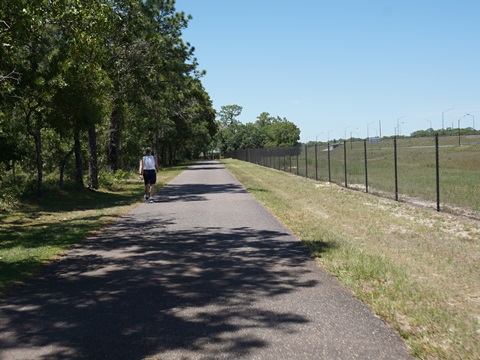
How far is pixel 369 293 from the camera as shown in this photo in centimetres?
507

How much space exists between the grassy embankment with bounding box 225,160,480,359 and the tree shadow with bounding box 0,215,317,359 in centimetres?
75

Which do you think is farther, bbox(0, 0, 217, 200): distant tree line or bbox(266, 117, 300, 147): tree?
bbox(266, 117, 300, 147): tree

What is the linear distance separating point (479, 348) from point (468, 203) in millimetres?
8873

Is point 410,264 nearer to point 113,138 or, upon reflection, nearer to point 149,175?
point 149,175

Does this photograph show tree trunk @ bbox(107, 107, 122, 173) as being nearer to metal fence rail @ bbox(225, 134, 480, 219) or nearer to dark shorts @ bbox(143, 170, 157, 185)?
metal fence rail @ bbox(225, 134, 480, 219)

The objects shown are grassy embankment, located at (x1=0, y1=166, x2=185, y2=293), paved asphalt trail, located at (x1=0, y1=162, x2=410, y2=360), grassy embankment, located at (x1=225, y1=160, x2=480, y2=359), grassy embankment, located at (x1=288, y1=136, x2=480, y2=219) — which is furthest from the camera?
grassy embankment, located at (x1=288, y1=136, x2=480, y2=219)

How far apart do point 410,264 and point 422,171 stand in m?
11.2

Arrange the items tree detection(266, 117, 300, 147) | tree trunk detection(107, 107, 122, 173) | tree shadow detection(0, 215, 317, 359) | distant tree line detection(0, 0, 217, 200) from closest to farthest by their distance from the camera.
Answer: tree shadow detection(0, 215, 317, 359), distant tree line detection(0, 0, 217, 200), tree trunk detection(107, 107, 122, 173), tree detection(266, 117, 300, 147)

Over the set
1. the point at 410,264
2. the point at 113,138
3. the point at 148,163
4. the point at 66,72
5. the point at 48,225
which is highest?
the point at 66,72

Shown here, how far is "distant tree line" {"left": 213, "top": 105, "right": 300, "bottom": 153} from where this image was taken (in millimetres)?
134250

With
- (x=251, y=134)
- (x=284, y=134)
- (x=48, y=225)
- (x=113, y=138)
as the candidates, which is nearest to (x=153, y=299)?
(x=48, y=225)

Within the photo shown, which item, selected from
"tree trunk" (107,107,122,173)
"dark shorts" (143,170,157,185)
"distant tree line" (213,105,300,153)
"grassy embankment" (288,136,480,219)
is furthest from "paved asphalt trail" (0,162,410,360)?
"distant tree line" (213,105,300,153)

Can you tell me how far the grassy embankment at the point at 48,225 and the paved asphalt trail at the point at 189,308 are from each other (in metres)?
0.43

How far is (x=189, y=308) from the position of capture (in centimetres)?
475
